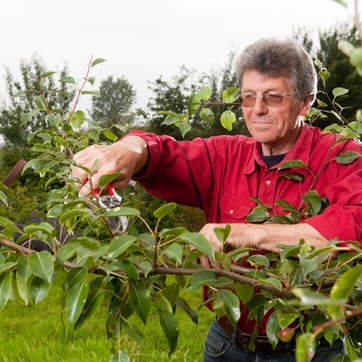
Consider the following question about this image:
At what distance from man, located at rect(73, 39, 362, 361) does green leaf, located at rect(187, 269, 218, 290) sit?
677 millimetres

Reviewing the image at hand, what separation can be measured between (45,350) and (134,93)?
1453 inches

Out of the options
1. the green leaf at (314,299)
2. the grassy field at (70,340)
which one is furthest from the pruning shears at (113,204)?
the grassy field at (70,340)

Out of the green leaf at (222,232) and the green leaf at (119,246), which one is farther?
the green leaf at (222,232)

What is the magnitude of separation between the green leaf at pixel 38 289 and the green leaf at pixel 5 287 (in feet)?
0.16

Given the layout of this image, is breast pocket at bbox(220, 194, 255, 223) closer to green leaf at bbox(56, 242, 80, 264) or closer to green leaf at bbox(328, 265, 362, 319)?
green leaf at bbox(56, 242, 80, 264)

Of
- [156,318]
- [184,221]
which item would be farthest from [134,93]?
[156,318]

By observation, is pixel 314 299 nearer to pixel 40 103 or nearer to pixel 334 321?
Answer: pixel 334 321

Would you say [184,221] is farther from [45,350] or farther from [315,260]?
[315,260]

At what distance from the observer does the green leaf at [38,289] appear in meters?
1.33

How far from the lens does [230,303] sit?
1.47 m

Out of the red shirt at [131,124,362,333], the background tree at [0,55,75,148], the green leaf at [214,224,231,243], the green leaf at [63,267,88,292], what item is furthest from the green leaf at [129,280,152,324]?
the background tree at [0,55,75,148]

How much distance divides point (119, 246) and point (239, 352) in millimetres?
1389

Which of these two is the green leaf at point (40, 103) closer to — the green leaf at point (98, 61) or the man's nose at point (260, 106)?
the green leaf at point (98, 61)

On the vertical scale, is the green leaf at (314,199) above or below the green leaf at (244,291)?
above
